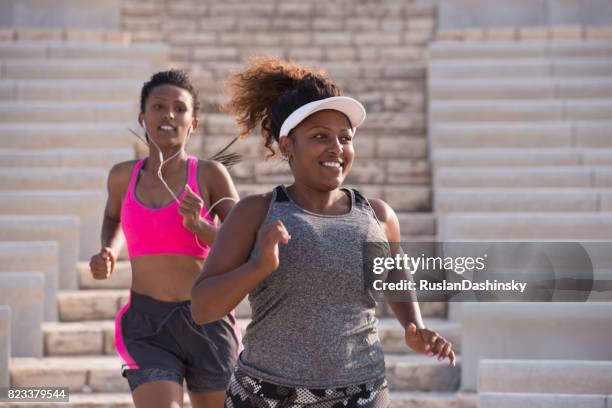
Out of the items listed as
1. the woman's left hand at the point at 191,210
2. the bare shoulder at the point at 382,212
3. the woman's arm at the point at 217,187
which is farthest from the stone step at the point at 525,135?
the bare shoulder at the point at 382,212

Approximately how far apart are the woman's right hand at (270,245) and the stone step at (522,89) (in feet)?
21.1

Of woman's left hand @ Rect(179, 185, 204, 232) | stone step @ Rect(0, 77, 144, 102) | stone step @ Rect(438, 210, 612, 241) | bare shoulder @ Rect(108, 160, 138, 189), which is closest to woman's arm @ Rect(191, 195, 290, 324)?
woman's left hand @ Rect(179, 185, 204, 232)

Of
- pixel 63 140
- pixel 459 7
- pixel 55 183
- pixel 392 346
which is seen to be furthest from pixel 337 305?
pixel 459 7

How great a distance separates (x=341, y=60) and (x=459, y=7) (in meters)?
2.17

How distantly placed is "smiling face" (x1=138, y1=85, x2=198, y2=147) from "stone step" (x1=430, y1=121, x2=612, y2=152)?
4153mm

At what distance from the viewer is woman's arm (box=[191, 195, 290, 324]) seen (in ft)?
8.74

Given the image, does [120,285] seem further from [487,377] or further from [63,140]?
[487,377]

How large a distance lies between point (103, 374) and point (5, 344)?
0.59 m

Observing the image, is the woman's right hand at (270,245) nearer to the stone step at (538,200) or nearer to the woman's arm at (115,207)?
the woman's arm at (115,207)

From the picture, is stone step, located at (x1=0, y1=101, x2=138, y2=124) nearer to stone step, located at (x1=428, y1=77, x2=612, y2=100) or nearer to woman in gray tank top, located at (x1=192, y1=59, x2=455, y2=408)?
stone step, located at (x1=428, y1=77, x2=612, y2=100)

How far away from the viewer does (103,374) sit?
5.95 m

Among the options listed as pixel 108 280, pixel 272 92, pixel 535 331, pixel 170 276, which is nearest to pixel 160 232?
pixel 170 276

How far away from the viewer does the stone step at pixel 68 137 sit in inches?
321

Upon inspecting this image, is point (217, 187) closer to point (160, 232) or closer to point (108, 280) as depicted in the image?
point (160, 232)
